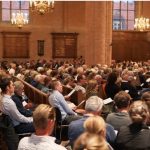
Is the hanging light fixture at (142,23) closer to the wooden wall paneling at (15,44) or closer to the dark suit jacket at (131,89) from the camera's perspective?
the wooden wall paneling at (15,44)

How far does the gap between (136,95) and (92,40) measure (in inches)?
275

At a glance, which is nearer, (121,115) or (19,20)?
(121,115)

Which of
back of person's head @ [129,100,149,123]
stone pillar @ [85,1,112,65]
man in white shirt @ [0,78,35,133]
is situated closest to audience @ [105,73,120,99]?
man in white shirt @ [0,78,35,133]

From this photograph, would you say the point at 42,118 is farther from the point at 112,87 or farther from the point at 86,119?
the point at 112,87

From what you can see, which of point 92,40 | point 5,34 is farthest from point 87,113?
point 5,34

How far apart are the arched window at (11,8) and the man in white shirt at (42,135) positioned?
22709mm

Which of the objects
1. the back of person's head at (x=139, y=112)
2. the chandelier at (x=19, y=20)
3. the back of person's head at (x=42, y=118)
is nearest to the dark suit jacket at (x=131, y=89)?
the back of person's head at (x=139, y=112)

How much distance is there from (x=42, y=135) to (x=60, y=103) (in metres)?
3.86

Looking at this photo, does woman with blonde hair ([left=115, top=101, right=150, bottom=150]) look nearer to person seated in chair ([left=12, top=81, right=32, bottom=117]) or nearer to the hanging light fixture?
person seated in chair ([left=12, top=81, right=32, bottom=117])

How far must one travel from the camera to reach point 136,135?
4461 millimetres

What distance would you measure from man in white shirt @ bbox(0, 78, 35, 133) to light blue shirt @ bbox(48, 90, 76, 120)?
39.9 inches

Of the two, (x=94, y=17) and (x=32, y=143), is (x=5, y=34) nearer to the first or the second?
(x=94, y=17)

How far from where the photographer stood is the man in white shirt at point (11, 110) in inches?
252

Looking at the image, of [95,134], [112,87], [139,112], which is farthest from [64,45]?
[95,134]
